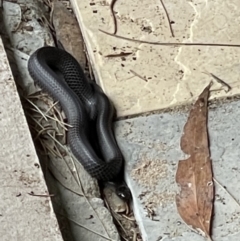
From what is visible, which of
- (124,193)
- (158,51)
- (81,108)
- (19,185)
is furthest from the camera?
(158,51)

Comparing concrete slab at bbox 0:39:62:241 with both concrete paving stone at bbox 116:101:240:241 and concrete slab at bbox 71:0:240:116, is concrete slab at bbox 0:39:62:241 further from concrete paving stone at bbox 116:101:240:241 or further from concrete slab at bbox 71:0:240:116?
concrete slab at bbox 71:0:240:116

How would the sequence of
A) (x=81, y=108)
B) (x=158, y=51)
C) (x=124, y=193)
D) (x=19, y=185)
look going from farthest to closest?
(x=158, y=51) → (x=81, y=108) → (x=124, y=193) → (x=19, y=185)

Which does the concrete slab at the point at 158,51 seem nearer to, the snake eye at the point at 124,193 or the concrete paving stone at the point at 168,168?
the concrete paving stone at the point at 168,168

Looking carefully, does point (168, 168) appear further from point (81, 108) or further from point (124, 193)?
point (81, 108)

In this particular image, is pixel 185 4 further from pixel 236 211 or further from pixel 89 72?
pixel 236 211

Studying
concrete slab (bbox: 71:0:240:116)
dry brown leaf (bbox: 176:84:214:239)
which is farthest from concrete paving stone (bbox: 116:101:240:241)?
concrete slab (bbox: 71:0:240:116)

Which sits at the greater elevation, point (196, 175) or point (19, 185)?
point (19, 185)

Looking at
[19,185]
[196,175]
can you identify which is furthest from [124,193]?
[19,185]
